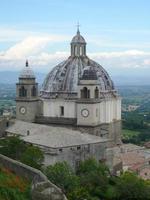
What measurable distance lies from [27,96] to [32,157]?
24110 millimetres

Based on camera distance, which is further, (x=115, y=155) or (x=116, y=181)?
(x=115, y=155)

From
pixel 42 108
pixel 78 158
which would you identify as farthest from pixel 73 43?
pixel 78 158

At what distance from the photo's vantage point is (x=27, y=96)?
222ft

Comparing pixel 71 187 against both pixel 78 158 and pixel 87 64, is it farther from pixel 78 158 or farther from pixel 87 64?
pixel 87 64

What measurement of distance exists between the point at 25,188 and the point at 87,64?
35.8 metres

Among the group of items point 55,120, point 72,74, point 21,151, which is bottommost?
point 21,151

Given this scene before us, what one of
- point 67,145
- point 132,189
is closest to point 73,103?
point 67,145

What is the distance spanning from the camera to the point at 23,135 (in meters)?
58.2

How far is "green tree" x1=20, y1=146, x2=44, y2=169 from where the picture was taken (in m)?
43.4

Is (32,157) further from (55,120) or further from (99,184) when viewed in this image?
(55,120)

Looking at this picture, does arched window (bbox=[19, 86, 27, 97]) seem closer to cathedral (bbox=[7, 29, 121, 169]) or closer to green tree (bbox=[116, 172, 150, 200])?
cathedral (bbox=[7, 29, 121, 169])

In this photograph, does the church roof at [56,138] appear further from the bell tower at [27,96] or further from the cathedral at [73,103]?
the bell tower at [27,96]

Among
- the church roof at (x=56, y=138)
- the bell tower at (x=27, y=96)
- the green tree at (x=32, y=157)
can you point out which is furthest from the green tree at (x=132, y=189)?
the bell tower at (x=27, y=96)

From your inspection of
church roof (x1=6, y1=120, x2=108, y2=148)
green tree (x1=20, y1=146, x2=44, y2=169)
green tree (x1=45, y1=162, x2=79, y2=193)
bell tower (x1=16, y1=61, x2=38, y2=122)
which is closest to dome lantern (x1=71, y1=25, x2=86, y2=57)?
bell tower (x1=16, y1=61, x2=38, y2=122)
